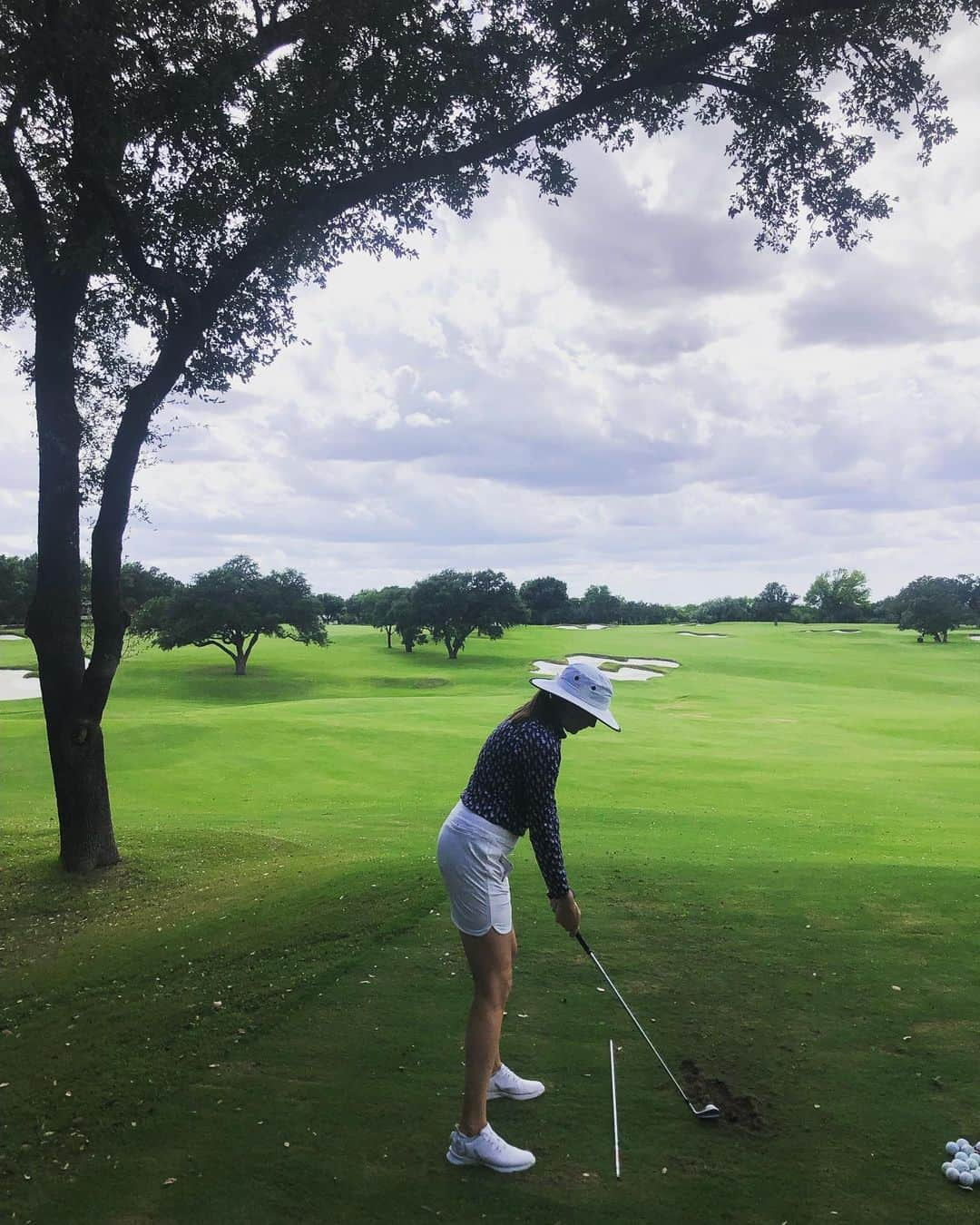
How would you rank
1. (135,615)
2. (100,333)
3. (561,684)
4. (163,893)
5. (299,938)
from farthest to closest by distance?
(135,615), (100,333), (163,893), (299,938), (561,684)

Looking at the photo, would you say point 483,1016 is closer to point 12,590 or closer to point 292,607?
point 292,607

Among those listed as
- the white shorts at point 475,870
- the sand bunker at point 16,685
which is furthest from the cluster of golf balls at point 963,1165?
the sand bunker at point 16,685

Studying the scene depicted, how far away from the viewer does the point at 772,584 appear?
127812mm

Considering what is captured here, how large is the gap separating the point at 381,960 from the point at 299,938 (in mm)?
979

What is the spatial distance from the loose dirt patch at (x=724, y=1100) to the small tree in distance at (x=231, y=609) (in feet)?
161

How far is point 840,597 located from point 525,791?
13467 cm

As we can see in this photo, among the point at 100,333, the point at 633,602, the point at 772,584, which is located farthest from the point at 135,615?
the point at 772,584

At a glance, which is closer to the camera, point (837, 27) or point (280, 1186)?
point (280, 1186)

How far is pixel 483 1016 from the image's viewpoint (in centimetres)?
476

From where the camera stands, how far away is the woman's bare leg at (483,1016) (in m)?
4.65

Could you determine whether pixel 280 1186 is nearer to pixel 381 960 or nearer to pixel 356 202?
pixel 381 960

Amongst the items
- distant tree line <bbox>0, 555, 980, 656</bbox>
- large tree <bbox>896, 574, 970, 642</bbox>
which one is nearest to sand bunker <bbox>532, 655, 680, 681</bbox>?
distant tree line <bbox>0, 555, 980, 656</bbox>

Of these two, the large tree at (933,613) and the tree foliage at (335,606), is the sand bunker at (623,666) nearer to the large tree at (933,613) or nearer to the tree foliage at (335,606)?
the large tree at (933,613)

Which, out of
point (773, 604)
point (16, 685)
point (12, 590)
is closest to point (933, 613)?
point (773, 604)
